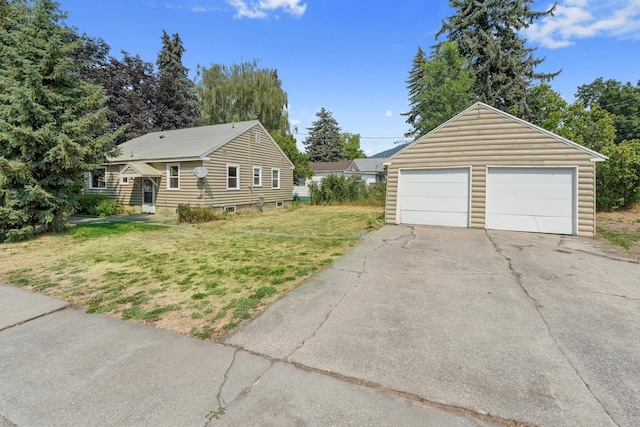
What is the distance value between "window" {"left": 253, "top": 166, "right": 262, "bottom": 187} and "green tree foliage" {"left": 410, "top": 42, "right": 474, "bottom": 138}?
13.0 metres

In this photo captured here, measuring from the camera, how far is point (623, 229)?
9727 millimetres

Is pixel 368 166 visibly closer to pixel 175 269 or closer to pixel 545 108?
pixel 545 108

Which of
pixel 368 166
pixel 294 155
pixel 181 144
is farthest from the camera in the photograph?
pixel 368 166

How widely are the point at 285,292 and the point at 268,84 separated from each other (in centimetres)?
2768

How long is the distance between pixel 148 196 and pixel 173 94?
55.1 feet

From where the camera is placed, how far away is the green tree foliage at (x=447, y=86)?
806 inches

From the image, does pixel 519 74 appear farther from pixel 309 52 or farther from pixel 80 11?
pixel 80 11

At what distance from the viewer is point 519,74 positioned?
22.4 meters

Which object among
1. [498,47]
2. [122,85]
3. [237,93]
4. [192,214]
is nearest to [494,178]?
[192,214]

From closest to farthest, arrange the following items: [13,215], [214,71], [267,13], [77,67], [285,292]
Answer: [285,292]
[13,215]
[77,67]
[267,13]
[214,71]

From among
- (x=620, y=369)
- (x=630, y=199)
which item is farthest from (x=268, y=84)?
(x=620, y=369)

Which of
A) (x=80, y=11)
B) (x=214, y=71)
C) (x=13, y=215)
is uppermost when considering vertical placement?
(x=214, y=71)

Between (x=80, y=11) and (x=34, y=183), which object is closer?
(x=34, y=183)

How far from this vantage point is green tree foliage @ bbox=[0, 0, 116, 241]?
792 cm
